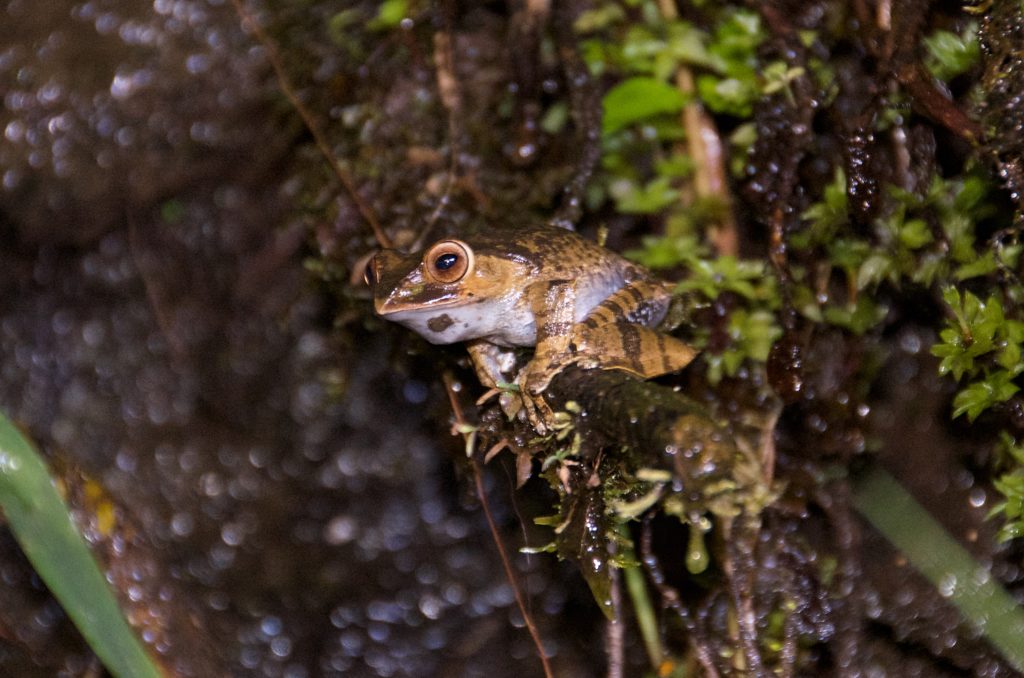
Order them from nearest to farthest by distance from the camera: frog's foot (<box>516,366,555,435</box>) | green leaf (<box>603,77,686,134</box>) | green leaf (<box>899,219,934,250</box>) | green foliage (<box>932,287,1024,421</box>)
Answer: frog's foot (<box>516,366,555,435</box>), green foliage (<box>932,287,1024,421</box>), green leaf (<box>899,219,934,250</box>), green leaf (<box>603,77,686,134</box>)

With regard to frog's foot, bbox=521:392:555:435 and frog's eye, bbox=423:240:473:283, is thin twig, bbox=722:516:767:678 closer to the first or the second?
frog's foot, bbox=521:392:555:435

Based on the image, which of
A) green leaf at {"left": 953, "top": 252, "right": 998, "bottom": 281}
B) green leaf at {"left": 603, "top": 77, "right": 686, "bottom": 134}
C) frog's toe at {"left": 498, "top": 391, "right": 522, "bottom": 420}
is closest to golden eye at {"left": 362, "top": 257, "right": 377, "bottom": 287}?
frog's toe at {"left": 498, "top": 391, "right": 522, "bottom": 420}

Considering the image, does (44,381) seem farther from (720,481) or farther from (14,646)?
(720,481)

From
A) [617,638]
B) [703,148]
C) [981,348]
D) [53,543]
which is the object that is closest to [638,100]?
[703,148]

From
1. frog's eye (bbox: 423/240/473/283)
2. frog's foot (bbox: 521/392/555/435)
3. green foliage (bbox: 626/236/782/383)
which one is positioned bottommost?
green foliage (bbox: 626/236/782/383)

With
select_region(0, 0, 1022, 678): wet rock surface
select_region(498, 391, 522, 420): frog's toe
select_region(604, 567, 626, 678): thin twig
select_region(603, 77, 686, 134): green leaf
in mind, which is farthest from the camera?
select_region(603, 77, 686, 134): green leaf

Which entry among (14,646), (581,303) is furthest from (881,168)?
(14,646)

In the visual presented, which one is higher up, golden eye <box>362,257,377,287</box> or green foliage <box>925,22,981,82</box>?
green foliage <box>925,22,981,82</box>
